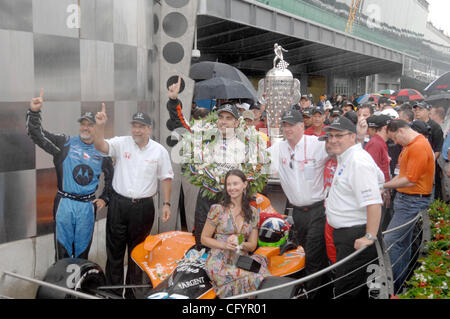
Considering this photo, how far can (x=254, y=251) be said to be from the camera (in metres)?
3.94

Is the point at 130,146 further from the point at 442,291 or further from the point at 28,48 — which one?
the point at 442,291

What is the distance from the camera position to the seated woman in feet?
11.6

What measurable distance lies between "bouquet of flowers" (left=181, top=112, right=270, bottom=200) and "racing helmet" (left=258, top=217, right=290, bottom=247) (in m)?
0.32

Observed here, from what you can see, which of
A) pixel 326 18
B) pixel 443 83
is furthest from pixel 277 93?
pixel 326 18

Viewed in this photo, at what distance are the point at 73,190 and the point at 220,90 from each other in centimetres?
465

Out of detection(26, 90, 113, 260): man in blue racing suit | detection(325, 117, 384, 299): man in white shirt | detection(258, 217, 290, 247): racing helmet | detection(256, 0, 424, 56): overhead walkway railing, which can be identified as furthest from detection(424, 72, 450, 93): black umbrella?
detection(26, 90, 113, 260): man in blue racing suit

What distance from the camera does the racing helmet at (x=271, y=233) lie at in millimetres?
4055

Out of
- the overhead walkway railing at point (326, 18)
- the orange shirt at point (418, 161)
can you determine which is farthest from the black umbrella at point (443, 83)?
the orange shirt at point (418, 161)

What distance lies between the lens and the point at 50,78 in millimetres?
4754

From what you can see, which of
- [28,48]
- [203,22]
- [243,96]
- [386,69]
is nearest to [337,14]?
[203,22]

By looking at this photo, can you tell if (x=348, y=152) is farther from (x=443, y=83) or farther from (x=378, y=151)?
(x=443, y=83)

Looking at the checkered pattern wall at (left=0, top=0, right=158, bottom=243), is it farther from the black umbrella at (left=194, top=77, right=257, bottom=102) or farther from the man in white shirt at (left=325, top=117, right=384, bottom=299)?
the black umbrella at (left=194, top=77, right=257, bottom=102)

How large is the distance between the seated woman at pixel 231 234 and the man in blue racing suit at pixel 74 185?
163 cm
